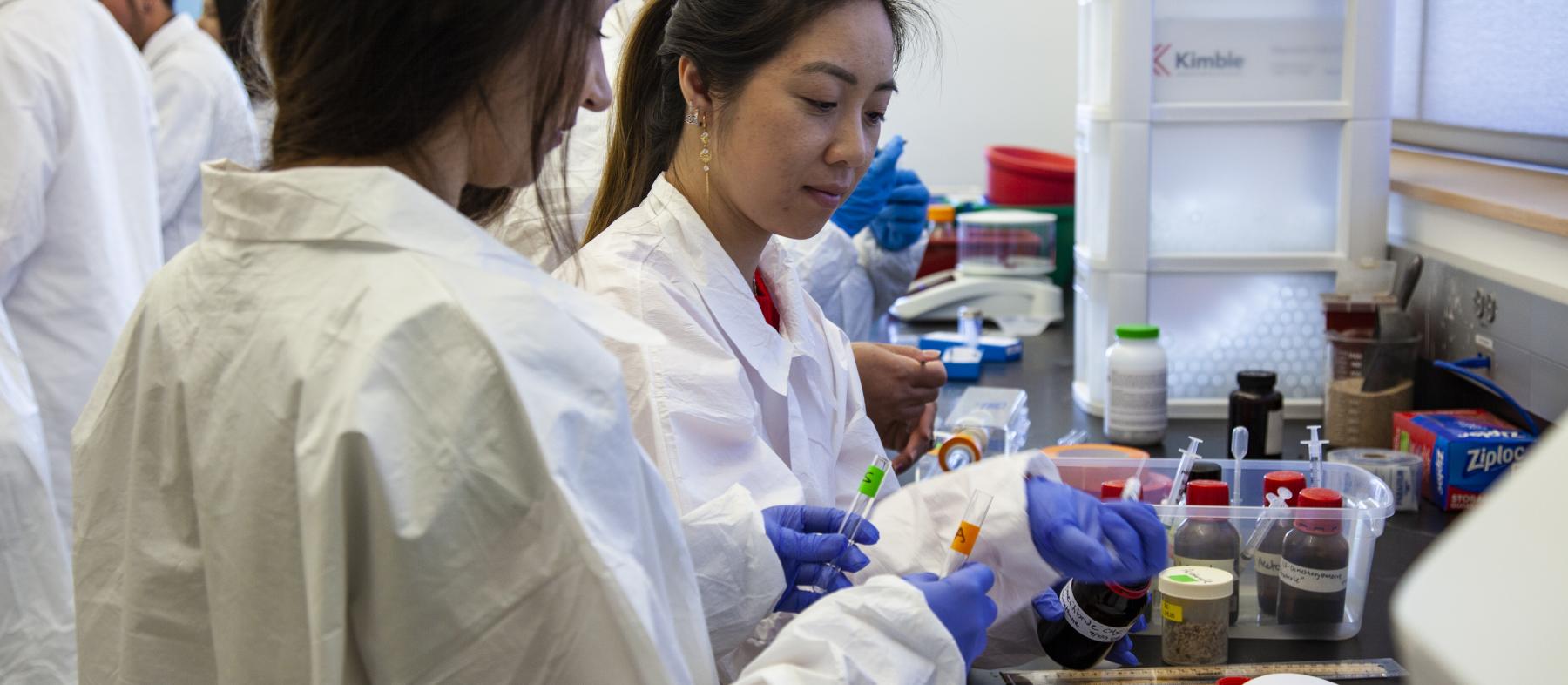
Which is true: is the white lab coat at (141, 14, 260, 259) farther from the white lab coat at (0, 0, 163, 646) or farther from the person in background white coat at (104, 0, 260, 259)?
the white lab coat at (0, 0, 163, 646)

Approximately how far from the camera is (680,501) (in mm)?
1156

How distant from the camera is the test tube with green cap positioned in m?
1.17

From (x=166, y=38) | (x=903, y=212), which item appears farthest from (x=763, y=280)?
(x=166, y=38)

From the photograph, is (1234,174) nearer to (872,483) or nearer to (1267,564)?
(1267,564)

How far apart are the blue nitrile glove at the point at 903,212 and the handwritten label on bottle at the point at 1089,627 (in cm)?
177

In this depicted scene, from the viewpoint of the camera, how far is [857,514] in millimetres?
1199

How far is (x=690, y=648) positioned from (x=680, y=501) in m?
0.29

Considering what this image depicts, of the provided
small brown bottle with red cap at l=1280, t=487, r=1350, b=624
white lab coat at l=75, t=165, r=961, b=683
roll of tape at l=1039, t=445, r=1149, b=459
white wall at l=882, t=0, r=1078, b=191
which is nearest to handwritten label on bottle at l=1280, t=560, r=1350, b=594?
small brown bottle with red cap at l=1280, t=487, r=1350, b=624

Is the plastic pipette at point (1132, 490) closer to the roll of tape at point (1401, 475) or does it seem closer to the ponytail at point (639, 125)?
the roll of tape at point (1401, 475)

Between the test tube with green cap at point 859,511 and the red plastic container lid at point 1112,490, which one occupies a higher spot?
the test tube with green cap at point 859,511

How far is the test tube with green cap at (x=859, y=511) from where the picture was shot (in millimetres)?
1174

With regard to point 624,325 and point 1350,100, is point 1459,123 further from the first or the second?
point 624,325

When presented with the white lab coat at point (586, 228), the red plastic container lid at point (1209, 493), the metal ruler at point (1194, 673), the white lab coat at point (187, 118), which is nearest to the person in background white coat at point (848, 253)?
the white lab coat at point (586, 228)

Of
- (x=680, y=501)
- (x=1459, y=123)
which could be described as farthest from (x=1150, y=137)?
(x=680, y=501)
